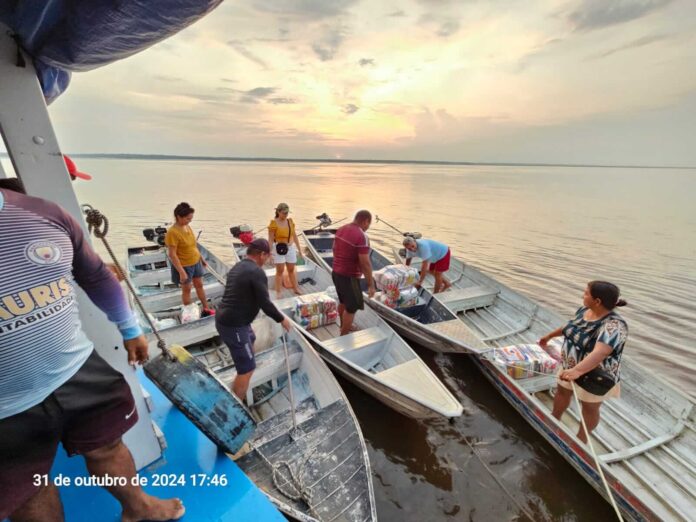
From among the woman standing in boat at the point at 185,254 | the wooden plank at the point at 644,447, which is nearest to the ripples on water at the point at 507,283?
the wooden plank at the point at 644,447

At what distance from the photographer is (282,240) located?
23.2 feet

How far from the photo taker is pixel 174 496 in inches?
95.5

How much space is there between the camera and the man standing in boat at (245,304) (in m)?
3.43

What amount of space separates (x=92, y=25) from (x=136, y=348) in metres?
1.74

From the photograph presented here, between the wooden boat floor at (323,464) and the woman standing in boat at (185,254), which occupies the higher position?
the woman standing in boat at (185,254)

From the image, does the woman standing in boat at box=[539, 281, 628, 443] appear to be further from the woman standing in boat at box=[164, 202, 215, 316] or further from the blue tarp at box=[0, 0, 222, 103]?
the woman standing in boat at box=[164, 202, 215, 316]

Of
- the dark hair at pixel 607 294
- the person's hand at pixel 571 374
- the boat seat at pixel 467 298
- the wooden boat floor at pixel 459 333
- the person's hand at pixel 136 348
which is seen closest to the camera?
the person's hand at pixel 136 348

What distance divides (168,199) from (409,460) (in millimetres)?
28175

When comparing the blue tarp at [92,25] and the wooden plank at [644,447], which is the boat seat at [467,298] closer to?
the wooden plank at [644,447]

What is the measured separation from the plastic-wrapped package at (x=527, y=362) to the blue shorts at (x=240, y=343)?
3847 millimetres

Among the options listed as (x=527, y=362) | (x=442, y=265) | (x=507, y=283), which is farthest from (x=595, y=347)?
(x=507, y=283)

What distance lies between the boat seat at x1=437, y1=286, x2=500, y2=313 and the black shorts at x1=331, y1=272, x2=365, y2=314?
8.41 ft

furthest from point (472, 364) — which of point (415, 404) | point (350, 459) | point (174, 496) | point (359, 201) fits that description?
point (359, 201)

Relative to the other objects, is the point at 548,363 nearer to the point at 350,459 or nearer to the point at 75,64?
the point at 350,459
